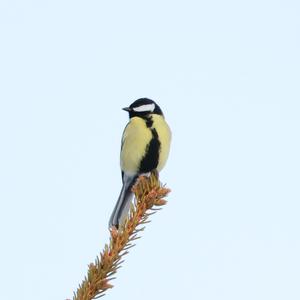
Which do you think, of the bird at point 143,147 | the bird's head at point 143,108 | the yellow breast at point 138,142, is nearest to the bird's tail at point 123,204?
the bird at point 143,147

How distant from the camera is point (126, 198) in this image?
443 centimetres

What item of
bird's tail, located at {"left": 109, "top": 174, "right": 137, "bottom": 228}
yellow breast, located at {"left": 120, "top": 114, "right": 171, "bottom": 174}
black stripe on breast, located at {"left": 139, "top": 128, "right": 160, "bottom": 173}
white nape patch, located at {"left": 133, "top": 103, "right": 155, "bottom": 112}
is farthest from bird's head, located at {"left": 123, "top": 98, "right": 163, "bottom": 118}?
bird's tail, located at {"left": 109, "top": 174, "right": 137, "bottom": 228}

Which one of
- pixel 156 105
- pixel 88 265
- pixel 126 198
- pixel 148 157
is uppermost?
pixel 156 105

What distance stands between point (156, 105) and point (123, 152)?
661mm

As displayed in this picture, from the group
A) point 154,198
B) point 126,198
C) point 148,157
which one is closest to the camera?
point 154,198

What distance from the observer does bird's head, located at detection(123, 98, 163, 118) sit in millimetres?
5398

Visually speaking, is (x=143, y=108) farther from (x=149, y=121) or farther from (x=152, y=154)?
(x=152, y=154)

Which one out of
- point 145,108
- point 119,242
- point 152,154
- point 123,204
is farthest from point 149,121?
point 119,242

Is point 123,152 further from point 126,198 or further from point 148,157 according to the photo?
point 126,198

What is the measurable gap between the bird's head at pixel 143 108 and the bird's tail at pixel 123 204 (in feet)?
2.25

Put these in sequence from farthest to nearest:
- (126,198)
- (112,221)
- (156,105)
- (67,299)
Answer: (156,105)
(126,198)
(112,221)
(67,299)

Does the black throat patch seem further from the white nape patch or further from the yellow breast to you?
the white nape patch

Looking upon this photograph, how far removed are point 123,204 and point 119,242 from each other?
75.7 inches

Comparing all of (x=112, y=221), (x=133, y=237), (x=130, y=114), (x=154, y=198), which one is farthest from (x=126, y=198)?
(x=133, y=237)
